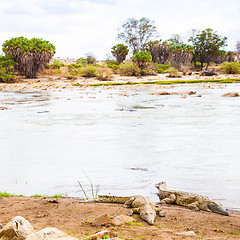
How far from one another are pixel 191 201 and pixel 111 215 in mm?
1144

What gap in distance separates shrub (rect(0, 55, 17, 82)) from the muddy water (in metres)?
22.2

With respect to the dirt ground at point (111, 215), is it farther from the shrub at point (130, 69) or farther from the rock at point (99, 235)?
the shrub at point (130, 69)

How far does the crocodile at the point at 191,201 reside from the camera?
151 inches

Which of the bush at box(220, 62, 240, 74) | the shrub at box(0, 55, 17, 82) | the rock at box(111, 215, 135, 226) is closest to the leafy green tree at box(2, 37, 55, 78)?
the shrub at box(0, 55, 17, 82)

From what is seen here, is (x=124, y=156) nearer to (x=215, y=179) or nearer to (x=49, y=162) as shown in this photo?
(x=49, y=162)

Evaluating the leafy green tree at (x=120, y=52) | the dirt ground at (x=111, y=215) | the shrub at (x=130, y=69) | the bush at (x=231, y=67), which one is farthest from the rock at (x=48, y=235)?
the leafy green tree at (x=120, y=52)

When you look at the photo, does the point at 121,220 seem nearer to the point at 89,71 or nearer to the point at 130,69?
the point at 89,71

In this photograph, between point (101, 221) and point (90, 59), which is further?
point (90, 59)

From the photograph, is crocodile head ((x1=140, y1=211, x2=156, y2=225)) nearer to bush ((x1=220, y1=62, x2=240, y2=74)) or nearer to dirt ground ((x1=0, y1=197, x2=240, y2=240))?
dirt ground ((x1=0, y1=197, x2=240, y2=240))

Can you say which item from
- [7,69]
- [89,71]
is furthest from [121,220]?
[89,71]

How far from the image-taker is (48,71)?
41.7 metres

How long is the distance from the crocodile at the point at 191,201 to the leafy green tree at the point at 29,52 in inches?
1379

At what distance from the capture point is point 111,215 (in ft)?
12.2

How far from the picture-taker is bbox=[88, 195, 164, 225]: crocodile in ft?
11.7
